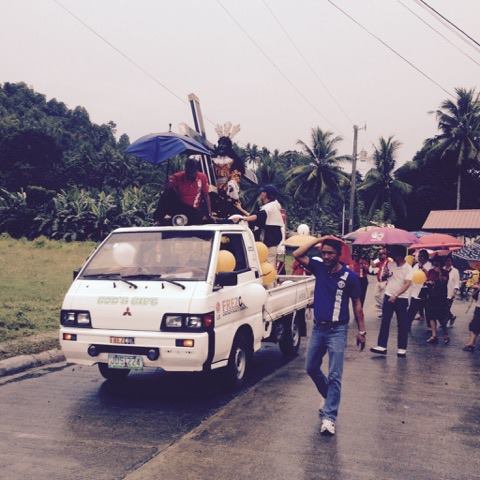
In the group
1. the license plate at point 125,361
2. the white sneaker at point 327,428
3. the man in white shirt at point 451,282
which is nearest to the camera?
the white sneaker at point 327,428

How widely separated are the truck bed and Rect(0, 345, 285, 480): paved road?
847mm

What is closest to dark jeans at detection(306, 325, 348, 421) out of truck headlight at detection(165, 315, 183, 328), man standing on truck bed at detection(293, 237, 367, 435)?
man standing on truck bed at detection(293, 237, 367, 435)

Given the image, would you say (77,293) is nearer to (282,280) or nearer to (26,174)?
(282,280)

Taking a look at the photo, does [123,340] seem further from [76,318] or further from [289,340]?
[289,340]

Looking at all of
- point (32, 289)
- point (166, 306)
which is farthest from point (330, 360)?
point (32, 289)

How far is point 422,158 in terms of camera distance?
191 feet

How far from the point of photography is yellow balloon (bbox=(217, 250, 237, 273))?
6.70 meters

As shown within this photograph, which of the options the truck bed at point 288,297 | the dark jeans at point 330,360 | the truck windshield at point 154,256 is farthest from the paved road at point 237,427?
the truck windshield at point 154,256

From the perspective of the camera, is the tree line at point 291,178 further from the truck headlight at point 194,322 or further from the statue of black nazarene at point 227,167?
the truck headlight at point 194,322

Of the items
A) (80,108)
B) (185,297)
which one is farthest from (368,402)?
(80,108)

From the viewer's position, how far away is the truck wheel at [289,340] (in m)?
8.89

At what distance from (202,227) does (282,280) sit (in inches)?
133

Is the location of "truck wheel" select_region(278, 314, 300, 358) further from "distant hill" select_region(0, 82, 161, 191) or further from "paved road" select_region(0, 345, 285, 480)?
"distant hill" select_region(0, 82, 161, 191)

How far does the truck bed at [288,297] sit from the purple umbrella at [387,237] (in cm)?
231
